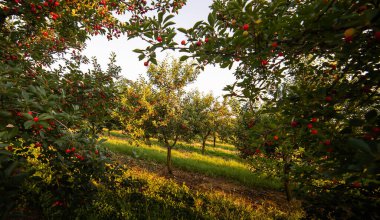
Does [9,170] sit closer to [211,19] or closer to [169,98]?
[211,19]

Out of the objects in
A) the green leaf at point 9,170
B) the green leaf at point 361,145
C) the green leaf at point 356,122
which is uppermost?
the green leaf at point 356,122

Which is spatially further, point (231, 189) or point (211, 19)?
point (231, 189)

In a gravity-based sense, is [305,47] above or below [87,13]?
below

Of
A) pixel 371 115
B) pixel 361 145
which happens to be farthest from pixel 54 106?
pixel 371 115

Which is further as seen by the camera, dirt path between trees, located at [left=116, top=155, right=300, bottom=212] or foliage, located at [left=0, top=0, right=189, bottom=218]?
dirt path between trees, located at [left=116, top=155, right=300, bottom=212]

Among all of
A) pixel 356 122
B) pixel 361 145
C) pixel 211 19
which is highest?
pixel 211 19

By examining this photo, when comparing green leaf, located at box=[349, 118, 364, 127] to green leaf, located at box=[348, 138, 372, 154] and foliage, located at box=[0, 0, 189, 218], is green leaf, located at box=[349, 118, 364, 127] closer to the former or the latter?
green leaf, located at box=[348, 138, 372, 154]

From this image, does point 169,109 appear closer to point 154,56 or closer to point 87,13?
point 87,13

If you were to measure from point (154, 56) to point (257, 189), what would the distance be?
8666 mm

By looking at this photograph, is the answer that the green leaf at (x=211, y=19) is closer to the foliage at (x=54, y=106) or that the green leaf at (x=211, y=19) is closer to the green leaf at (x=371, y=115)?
the foliage at (x=54, y=106)

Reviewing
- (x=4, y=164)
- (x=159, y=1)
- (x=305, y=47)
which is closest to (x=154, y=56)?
(x=305, y=47)

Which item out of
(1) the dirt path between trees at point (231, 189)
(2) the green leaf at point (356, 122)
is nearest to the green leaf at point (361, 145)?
(2) the green leaf at point (356, 122)

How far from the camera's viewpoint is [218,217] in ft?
16.4

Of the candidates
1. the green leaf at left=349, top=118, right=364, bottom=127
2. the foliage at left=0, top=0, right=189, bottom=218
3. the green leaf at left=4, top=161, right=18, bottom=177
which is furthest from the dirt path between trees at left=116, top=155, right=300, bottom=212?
the green leaf at left=4, top=161, right=18, bottom=177
